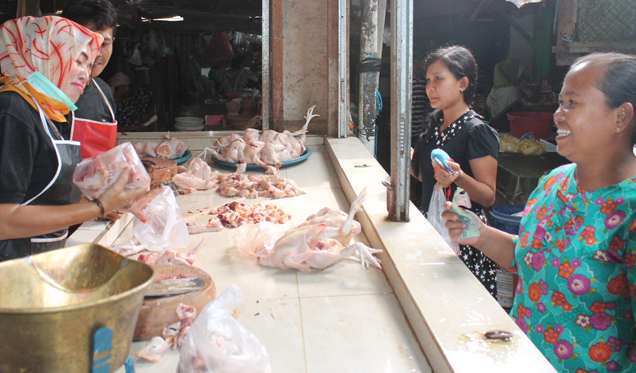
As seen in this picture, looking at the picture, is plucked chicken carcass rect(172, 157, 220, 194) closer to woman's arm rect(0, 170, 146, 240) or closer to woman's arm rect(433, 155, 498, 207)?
woman's arm rect(0, 170, 146, 240)

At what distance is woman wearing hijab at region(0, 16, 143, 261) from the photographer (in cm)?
206

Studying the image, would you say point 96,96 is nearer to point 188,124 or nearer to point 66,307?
point 66,307

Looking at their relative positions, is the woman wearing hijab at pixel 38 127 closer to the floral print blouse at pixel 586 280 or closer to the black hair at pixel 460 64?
the floral print blouse at pixel 586 280

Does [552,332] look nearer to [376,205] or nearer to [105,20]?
[376,205]

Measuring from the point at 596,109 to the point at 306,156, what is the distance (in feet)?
11.1

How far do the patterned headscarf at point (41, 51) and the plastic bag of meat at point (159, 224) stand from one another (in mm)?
596

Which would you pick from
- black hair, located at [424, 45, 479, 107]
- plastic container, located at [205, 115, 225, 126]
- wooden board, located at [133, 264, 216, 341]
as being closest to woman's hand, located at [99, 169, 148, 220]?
wooden board, located at [133, 264, 216, 341]

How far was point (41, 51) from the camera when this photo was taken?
222 centimetres

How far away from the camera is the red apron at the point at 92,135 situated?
3420mm

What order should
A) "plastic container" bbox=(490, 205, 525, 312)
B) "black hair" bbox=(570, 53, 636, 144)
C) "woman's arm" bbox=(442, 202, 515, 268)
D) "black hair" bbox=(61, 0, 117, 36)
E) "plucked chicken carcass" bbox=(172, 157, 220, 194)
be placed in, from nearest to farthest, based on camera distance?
"black hair" bbox=(570, 53, 636, 144) < "woman's arm" bbox=(442, 202, 515, 268) < "black hair" bbox=(61, 0, 117, 36) < "plastic container" bbox=(490, 205, 525, 312) < "plucked chicken carcass" bbox=(172, 157, 220, 194)

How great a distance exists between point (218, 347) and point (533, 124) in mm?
7385

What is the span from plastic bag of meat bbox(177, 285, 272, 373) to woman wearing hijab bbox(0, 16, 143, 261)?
94cm

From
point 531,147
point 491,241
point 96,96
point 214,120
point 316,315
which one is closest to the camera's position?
point 316,315

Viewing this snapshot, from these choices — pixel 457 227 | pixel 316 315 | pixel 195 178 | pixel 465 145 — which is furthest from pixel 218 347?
pixel 195 178
